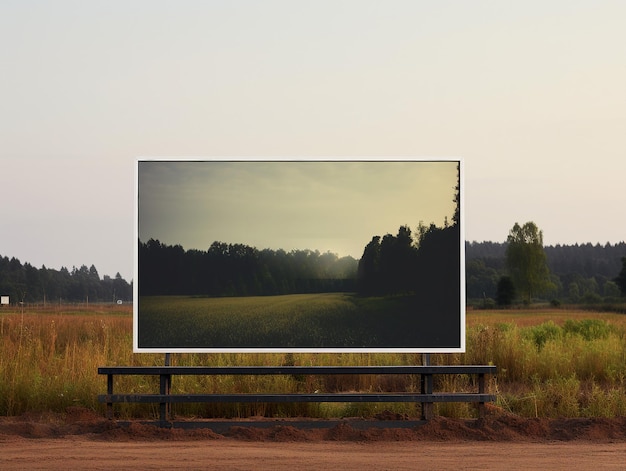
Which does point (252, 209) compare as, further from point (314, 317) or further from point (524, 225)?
point (524, 225)

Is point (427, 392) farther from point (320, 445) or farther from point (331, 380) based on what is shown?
point (331, 380)

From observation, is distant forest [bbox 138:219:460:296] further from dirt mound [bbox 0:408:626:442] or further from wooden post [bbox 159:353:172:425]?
dirt mound [bbox 0:408:626:442]

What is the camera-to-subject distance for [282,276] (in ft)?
32.9

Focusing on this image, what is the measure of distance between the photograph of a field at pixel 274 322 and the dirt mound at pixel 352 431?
0.89 metres

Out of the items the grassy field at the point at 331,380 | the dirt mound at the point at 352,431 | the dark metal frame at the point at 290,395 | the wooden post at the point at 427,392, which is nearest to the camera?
the dirt mound at the point at 352,431

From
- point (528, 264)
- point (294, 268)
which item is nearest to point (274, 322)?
point (294, 268)

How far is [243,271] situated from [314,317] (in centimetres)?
93

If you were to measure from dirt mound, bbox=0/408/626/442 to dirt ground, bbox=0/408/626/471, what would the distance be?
0.4 inches

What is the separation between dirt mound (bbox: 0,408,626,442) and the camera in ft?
30.9

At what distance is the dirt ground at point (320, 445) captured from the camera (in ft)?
26.2

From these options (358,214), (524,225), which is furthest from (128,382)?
(524,225)

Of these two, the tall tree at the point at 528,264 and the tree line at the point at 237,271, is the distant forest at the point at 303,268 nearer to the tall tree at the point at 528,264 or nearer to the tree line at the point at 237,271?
the tree line at the point at 237,271

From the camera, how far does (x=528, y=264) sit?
63.2 metres

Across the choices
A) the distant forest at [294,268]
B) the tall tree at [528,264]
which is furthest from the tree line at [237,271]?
the tall tree at [528,264]
